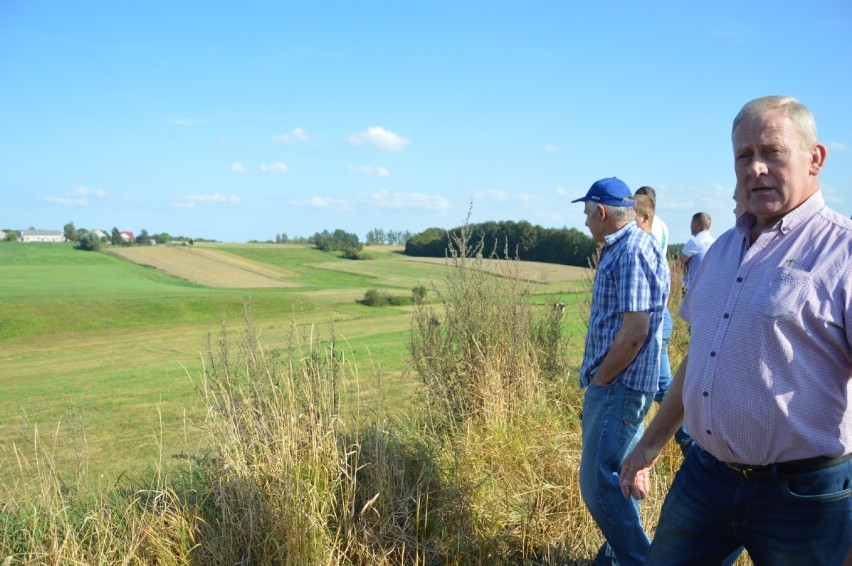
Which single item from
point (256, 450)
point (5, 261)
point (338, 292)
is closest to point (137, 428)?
point (256, 450)

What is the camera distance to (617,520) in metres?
3.26

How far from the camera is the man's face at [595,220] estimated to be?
12.0 ft

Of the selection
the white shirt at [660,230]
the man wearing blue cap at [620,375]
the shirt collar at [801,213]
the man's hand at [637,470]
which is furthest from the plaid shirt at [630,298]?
the white shirt at [660,230]

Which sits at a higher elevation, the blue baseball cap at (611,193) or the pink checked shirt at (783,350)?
the blue baseball cap at (611,193)

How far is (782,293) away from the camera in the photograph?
82.5 inches

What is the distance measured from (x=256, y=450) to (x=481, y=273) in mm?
3459

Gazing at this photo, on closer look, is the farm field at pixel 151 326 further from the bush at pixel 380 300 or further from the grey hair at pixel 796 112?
the grey hair at pixel 796 112

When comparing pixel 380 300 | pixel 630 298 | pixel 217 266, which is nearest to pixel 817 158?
pixel 630 298

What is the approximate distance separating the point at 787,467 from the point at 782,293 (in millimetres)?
544

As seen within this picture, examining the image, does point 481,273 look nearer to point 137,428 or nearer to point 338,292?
point 137,428

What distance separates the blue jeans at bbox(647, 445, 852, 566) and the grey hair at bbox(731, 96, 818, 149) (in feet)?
3.43

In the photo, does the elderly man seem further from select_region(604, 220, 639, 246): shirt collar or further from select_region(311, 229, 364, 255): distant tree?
select_region(311, 229, 364, 255): distant tree

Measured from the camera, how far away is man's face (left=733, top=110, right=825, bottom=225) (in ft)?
7.25

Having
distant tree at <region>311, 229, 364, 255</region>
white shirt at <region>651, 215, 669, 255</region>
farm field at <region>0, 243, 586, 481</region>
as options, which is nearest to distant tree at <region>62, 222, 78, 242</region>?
farm field at <region>0, 243, 586, 481</region>
